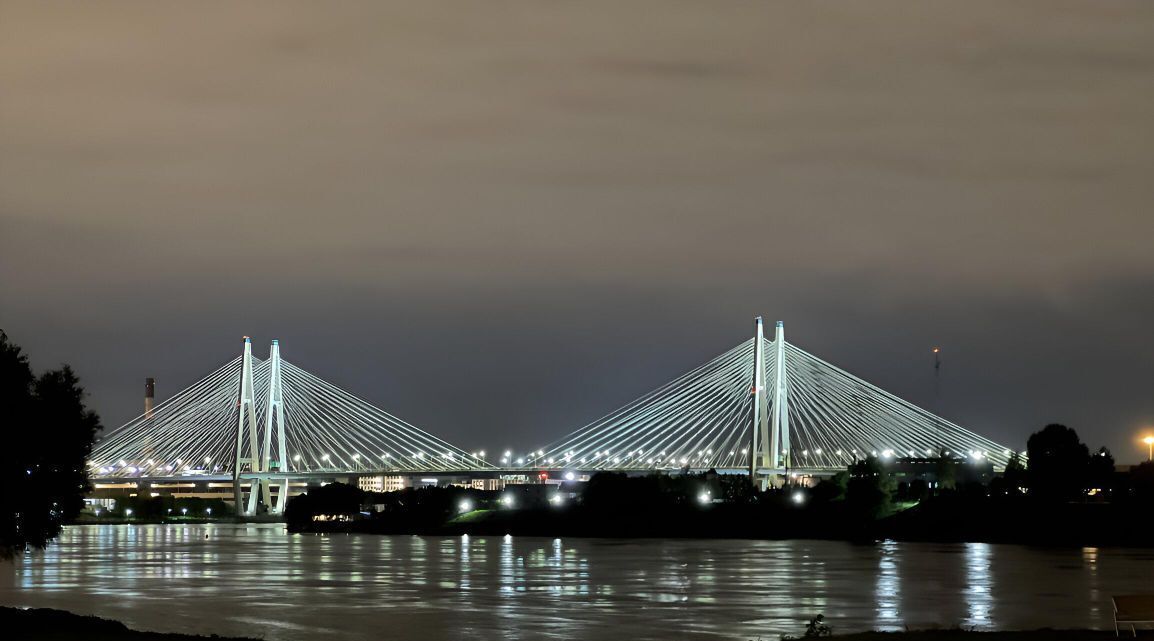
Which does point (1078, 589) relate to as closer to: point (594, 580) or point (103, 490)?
point (594, 580)

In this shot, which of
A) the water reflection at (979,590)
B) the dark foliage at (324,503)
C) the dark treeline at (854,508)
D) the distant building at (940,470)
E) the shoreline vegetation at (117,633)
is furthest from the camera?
the dark foliage at (324,503)

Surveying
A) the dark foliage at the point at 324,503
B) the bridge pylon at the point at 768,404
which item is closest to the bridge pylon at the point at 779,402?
the bridge pylon at the point at 768,404

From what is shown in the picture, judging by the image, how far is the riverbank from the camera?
20.7m

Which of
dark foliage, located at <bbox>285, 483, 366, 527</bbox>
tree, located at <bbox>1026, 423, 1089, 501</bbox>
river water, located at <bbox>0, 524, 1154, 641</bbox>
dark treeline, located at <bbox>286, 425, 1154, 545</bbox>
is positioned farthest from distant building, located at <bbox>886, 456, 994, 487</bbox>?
dark foliage, located at <bbox>285, 483, 366, 527</bbox>

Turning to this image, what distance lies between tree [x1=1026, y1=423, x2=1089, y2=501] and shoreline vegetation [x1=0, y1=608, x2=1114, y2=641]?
69384 millimetres

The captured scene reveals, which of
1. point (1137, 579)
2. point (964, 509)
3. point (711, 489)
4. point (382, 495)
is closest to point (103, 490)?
point (382, 495)

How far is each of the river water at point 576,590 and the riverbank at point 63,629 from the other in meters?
3.06

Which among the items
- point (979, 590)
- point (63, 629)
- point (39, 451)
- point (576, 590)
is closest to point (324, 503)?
point (576, 590)

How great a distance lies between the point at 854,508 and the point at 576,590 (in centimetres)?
5326

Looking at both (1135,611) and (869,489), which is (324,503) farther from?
(1135,611)

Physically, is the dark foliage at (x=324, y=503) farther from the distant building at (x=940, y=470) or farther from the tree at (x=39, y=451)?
the tree at (x=39, y=451)

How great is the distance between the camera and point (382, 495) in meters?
148

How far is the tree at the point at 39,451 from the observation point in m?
23.5

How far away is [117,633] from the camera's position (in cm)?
2167
